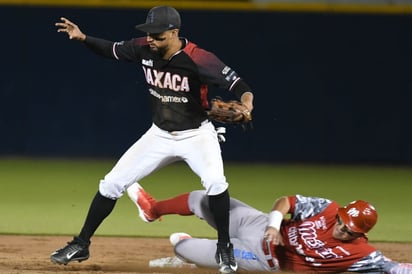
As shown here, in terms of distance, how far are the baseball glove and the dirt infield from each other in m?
1.15

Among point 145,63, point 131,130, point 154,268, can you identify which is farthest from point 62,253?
point 131,130

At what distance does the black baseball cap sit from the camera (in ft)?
21.9

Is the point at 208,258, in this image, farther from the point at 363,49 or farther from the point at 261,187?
the point at 363,49

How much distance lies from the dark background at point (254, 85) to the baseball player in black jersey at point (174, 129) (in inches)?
279

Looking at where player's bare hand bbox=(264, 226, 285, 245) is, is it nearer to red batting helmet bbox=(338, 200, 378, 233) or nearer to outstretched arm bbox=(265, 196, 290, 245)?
outstretched arm bbox=(265, 196, 290, 245)

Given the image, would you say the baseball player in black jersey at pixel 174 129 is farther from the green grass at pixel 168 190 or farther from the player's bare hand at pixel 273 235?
the green grass at pixel 168 190

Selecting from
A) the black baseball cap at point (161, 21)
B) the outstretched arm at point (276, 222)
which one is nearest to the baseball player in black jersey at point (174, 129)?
the black baseball cap at point (161, 21)

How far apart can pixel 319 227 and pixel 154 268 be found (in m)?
1.38

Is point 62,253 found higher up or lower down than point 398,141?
higher up

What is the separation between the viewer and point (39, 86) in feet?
46.0

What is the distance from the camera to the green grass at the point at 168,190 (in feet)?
29.7

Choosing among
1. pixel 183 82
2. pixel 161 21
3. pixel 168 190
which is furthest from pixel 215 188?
pixel 168 190

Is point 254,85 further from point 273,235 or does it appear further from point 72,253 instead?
point 273,235

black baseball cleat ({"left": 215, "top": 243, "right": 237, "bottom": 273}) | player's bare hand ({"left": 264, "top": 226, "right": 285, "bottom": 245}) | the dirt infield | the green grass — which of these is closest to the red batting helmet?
player's bare hand ({"left": 264, "top": 226, "right": 285, "bottom": 245})
